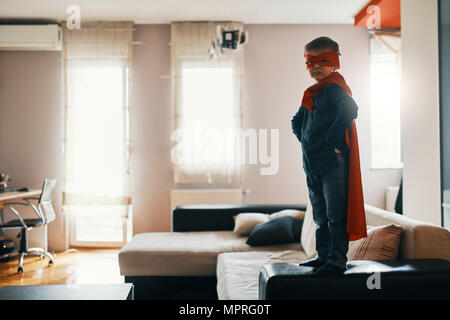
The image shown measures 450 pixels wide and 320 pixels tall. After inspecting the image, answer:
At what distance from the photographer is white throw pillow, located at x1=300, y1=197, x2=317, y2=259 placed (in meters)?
2.12

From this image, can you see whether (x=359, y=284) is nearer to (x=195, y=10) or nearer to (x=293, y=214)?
Result: (x=293, y=214)

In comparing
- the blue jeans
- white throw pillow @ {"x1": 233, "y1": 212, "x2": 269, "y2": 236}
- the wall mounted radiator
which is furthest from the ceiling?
the blue jeans

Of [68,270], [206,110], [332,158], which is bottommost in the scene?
[68,270]

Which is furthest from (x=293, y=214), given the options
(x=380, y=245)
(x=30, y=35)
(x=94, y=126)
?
(x=30, y=35)

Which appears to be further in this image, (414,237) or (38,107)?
(38,107)

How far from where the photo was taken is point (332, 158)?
3.85ft

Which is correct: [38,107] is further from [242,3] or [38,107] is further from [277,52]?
[277,52]

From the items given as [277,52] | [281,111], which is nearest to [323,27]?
[277,52]

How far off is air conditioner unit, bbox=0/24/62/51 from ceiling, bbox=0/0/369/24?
14cm

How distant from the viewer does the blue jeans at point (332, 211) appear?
1167 mm

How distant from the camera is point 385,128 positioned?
168 inches

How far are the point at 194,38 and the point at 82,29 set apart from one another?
130cm

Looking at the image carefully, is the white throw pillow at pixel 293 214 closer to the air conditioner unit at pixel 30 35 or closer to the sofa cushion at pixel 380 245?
the sofa cushion at pixel 380 245

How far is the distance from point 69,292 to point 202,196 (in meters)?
2.74
